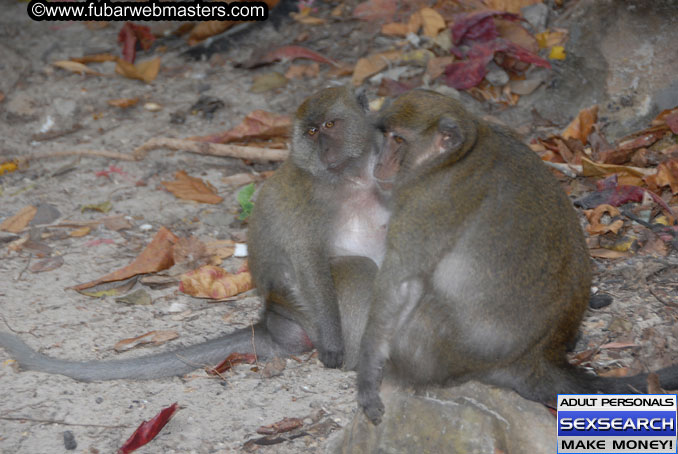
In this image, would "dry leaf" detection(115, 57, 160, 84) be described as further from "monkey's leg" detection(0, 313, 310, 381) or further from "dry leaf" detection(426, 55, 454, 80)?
"monkey's leg" detection(0, 313, 310, 381)

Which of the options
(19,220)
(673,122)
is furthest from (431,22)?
(19,220)

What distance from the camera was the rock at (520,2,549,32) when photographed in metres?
6.00

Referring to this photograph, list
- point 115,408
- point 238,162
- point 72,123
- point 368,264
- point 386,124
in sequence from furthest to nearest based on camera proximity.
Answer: point 72,123
point 238,162
point 368,264
point 115,408
point 386,124

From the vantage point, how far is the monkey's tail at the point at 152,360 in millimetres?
3521

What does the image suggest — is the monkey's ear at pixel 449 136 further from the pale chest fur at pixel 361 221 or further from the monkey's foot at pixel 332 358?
the monkey's foot at pixel 332 358

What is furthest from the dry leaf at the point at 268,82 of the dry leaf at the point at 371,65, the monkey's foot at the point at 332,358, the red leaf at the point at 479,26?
the monkey's foot at the point at 332,358

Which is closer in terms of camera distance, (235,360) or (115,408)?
(115,408)

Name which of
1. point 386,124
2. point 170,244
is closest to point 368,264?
point 386,124

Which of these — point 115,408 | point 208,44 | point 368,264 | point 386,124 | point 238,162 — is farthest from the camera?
point 208,44

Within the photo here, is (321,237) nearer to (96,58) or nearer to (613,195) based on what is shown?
(613,195)

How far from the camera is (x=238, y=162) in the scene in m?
5.68

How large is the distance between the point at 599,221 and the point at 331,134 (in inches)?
66.7

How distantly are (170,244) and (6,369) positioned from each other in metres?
1.29

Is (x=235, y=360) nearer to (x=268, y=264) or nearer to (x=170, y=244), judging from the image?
(x=268, y=264)
